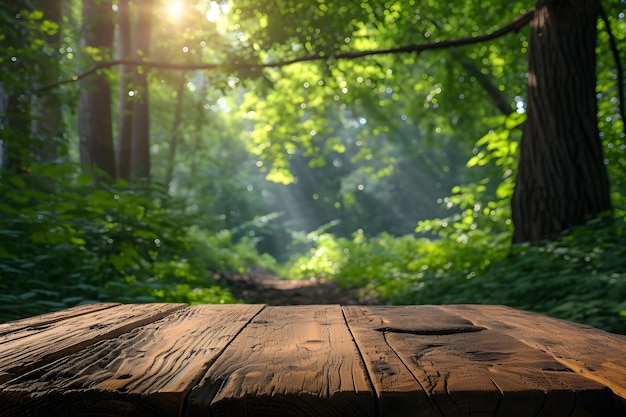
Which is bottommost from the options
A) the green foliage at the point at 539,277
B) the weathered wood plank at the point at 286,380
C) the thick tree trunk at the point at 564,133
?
the green foliage at the point at 539,277

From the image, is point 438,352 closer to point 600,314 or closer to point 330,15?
point 600,314

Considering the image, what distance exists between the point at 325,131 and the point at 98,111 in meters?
9.20

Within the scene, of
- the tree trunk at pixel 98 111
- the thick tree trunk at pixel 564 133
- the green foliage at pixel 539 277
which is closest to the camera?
the green foliage at pixel 539 277

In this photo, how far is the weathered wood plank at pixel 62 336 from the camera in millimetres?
1165

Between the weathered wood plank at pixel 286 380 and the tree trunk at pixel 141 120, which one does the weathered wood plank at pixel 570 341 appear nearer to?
the weathered wood plank at pixel 286 380

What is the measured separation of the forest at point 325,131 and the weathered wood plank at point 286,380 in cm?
279

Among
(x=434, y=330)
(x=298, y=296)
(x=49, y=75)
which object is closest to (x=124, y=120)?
(x=49, y=75)

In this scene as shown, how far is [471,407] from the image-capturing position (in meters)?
0.92

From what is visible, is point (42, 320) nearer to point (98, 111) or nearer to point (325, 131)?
point (98, 111)

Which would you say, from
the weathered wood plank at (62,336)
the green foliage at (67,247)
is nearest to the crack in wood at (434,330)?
the weathered wood plank at (62,336)

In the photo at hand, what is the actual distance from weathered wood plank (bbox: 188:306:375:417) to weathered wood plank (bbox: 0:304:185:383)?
0.41 metres

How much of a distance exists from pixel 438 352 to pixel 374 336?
242 millimetres

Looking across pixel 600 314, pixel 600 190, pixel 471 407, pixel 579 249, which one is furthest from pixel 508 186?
pixel 471 407

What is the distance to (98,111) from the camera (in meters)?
8.23
